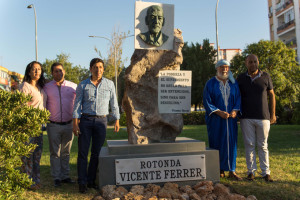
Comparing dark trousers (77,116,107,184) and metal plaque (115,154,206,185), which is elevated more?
dark trousers (77,116,107,184)

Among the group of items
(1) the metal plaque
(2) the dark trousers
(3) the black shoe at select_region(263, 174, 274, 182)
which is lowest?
(3) the black shoe at select_region(263, 174, 274, 182)

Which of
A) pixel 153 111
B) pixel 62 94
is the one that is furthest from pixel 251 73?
pixel 62 94

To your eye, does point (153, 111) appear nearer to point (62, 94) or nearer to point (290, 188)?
point (62, 94)

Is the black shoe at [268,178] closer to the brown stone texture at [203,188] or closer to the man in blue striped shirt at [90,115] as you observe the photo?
the brown stone texture at [203,188]

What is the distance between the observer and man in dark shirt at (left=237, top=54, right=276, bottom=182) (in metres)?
4.57

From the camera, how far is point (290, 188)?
414cm

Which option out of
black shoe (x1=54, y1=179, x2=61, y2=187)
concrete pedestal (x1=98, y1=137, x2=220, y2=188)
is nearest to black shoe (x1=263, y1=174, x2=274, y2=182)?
concrete pedestal (x1=98, y1=137, x2=220, y2=188)

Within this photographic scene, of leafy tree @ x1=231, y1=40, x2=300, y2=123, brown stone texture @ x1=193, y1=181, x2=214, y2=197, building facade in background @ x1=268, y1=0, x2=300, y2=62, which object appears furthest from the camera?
building facade in background @ x1=268, y1=0, x2=300, y2=62

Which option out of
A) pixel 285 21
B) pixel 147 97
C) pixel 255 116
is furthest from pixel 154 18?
pixel 285 21

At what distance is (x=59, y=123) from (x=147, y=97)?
1506 mm

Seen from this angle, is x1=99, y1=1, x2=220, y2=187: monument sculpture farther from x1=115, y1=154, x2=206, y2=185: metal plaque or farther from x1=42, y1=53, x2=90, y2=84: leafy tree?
x1=42, y1=53, x2=90, y2=84: leafy tree

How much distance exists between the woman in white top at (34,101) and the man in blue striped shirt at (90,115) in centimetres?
65

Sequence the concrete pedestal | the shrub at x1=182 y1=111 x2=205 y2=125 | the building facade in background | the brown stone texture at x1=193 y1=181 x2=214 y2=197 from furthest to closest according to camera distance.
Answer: the building facade in background, the shrub at x1=182 y1=111 x2=205 y2=125, the concrete pedestal, the brown stone texture at x1=193 y1=181 x2=214 y2=197

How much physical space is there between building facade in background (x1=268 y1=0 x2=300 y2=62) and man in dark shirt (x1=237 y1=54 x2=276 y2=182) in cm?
2494
